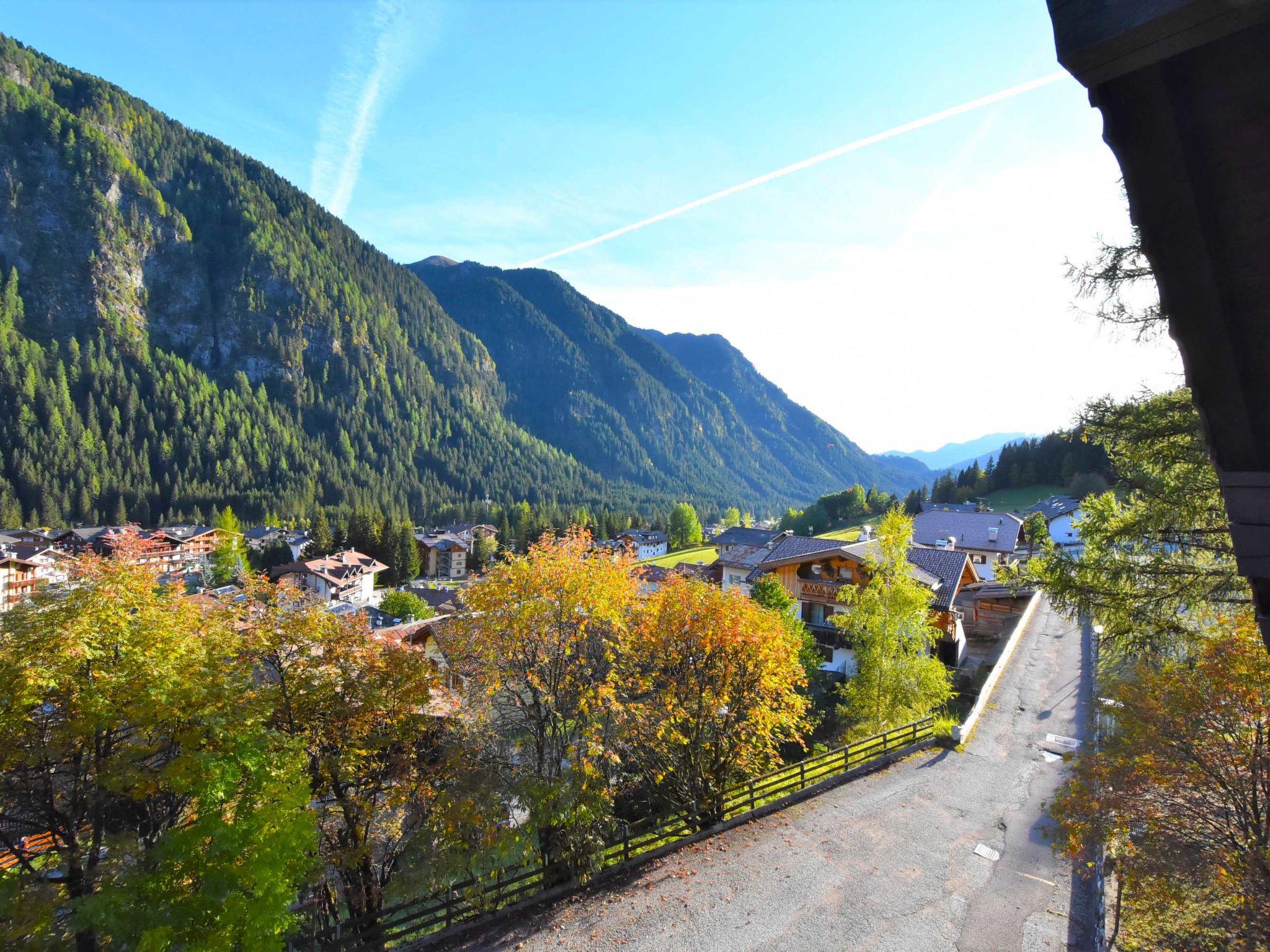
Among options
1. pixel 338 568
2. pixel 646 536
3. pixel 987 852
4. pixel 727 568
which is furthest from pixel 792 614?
pixel 646 536

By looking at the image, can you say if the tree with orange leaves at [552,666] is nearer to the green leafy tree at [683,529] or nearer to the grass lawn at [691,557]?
the grass lawn at [691,557]

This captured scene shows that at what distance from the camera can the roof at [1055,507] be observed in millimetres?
69375

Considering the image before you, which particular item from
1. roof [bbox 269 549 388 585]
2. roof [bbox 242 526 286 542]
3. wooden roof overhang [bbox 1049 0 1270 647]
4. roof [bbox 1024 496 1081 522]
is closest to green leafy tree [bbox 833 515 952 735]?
wooden roof overhang [bbox 1049 0 1270 647]

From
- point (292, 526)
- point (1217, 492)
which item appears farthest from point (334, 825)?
point (292, 526)

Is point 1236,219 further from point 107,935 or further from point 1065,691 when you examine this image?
point 1065,691

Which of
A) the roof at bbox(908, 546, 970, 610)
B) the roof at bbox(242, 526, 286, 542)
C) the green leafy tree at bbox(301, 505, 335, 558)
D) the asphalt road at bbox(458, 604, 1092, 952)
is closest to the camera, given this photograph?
the asphalt road at bbox(458, 604, 1092, 952)

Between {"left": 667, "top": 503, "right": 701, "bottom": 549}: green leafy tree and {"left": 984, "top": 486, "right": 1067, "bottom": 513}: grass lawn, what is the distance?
54436 millimetres

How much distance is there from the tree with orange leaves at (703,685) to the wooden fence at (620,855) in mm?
551

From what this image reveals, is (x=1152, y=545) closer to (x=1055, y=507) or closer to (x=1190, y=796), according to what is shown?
(x=1190, y=796)

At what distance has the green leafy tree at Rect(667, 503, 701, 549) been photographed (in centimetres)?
12262

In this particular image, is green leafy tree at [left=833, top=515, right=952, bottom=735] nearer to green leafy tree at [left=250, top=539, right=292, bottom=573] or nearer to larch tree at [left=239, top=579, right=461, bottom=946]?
larch tree at [left=239, top=579, right=461, bottom=946]

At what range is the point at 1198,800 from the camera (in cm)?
820

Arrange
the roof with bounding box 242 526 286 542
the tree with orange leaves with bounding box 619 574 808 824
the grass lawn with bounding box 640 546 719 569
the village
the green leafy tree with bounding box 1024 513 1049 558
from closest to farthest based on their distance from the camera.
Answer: the tree with orange leaves with bounding box 619 574 808 824 → the village → the green leafy tree with bounding box 1024 513 1049 558 → the grass lawn with bounding box 640 546 719 569 → the roof with bounding box 242 526 286 542

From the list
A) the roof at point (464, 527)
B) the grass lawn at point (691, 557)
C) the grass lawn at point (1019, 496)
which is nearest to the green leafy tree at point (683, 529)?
the grass lawn at point (691, 557)
